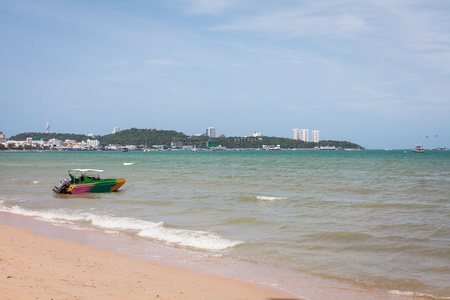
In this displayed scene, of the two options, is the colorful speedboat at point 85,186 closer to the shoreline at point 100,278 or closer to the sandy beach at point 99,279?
the shoreline at point 100,278

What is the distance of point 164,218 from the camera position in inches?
675

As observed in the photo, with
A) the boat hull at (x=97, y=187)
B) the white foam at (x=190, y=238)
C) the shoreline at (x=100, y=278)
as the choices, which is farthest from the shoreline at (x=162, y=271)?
the boat hull at (x=97, y=187)

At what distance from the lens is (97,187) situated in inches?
1117

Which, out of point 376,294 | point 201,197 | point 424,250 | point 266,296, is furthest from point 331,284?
point 201,197

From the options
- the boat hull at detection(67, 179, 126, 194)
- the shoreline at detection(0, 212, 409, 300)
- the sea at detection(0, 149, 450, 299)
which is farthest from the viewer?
the boat hull at detection(67, 179, 126, 194)

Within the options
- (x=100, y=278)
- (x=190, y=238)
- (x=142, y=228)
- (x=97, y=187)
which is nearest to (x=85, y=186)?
(x=97, y=187)

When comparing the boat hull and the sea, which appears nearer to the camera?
the sea

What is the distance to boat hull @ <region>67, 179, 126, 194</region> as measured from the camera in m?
27.7

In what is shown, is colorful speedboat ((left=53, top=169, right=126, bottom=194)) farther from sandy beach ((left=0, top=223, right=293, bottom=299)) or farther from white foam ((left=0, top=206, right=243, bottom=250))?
sandy beach ((left=0, top=223, right=293, bottom=299))

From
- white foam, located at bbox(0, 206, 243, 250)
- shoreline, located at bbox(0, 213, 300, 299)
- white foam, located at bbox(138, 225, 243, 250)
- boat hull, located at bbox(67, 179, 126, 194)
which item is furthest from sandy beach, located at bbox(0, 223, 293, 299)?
boat hull, located at bbox(67, 179, 126, 194)

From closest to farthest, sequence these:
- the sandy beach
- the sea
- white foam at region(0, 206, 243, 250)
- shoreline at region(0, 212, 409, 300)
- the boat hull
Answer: the sandy beach < shoreline at region(0, 212, 409, 300) < the sea < white foam at region(0, 206, 243, 250) < the boat hull

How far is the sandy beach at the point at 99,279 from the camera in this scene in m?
6.92

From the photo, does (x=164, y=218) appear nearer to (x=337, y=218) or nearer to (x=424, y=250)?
(x=337, y=218)

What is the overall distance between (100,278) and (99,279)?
3.7 inches
